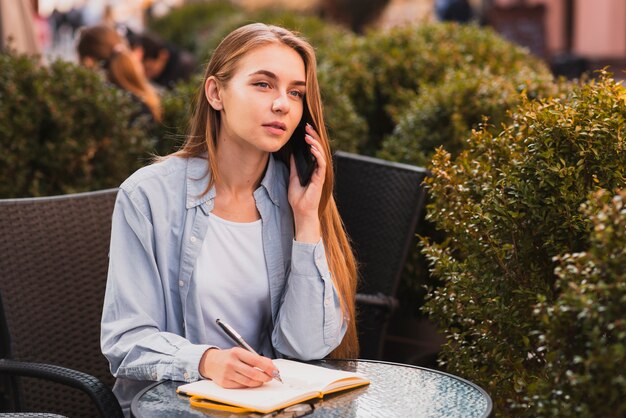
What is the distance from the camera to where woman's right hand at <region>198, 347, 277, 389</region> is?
2111 millimetres

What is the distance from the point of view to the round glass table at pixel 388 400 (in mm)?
2023

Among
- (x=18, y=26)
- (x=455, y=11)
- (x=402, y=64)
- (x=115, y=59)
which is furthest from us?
(x=455, y=11)

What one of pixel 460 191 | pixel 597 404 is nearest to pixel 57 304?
pixel 460 191

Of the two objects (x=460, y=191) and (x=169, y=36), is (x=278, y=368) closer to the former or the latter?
(x=460, y=191)

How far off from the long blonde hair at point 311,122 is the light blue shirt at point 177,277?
0.07m

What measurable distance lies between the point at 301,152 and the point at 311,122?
0.10 metres

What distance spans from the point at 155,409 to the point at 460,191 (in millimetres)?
1054

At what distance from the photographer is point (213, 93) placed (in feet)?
8.51

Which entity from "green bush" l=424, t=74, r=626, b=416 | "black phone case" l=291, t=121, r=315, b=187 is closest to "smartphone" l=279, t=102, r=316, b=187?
"black phone case" l=291, t=121, r=315, b=187

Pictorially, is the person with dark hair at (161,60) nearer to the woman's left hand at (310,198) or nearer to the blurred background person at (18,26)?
the blurred background person at (18,26)

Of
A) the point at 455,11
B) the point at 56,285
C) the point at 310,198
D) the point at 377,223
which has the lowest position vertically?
the point at 56,285

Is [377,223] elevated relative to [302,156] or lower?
lower

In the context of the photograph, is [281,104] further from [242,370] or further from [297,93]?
[242,370]

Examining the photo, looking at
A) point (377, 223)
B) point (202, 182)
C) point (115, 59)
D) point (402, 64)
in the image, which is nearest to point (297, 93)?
point (202, 182)
